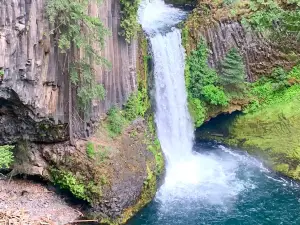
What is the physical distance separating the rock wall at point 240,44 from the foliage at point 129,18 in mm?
5006

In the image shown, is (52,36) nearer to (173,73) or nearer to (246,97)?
(173,73)

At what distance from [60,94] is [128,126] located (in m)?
3.54

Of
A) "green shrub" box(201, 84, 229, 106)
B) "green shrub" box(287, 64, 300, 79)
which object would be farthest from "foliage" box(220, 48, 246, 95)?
"green shrub" box(287, 64, 300, 79)

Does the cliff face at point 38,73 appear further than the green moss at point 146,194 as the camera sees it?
No

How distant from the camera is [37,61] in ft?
45.9

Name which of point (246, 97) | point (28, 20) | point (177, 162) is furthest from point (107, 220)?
point (246, 97)

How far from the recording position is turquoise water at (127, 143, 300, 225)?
16828 mm

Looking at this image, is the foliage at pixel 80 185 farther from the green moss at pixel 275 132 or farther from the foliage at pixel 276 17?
the foliage at pixel 276 17

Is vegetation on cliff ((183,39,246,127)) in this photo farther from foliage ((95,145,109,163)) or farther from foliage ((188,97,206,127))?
foliage ((95,145,109,163))

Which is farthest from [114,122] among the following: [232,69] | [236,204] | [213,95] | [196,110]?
[232,69]

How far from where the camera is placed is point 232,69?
2169 centimetres

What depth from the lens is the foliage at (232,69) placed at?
21.7 meters

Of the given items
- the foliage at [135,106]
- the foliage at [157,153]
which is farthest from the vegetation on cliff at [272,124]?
the foliage at [135,106]

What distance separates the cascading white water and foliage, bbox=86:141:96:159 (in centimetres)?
357
